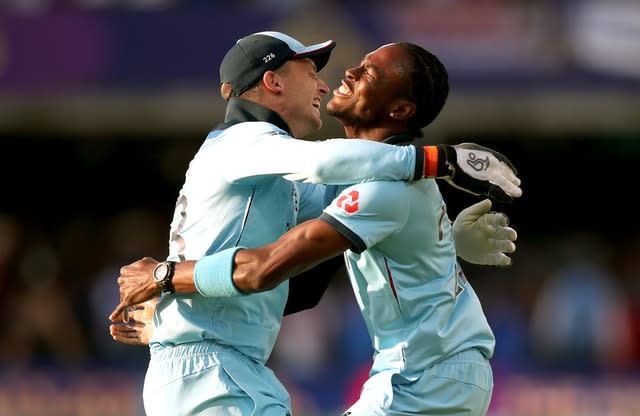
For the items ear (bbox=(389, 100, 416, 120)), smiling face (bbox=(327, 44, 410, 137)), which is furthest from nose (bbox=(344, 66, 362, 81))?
ear (bbox=(389, 100, 416, 120))

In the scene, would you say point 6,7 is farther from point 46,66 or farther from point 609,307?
point 609,307

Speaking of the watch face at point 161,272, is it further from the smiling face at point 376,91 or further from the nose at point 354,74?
the nose at point 354,74

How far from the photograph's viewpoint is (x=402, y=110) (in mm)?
5289

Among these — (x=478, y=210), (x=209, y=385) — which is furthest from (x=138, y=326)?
(x=478, y=210)

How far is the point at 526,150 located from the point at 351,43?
4.54 meters

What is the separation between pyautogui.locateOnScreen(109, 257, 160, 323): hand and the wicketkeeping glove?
114 cm

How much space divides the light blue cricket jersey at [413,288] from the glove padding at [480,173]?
18 cm

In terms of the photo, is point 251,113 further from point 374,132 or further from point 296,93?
point 374,132

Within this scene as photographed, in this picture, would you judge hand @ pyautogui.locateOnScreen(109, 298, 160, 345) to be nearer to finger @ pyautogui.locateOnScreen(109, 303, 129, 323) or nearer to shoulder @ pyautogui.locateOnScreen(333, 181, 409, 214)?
finger @ pyautogui.locateOnScreen(109, 303, 129, 323)

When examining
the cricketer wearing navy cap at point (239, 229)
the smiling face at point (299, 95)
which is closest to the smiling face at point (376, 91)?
the smiling face at point (299, 95)

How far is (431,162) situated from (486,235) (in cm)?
71

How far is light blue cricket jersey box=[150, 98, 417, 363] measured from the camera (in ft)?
16.2

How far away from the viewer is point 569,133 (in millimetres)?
14961

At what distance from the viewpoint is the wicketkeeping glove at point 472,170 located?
4953 millimetres
